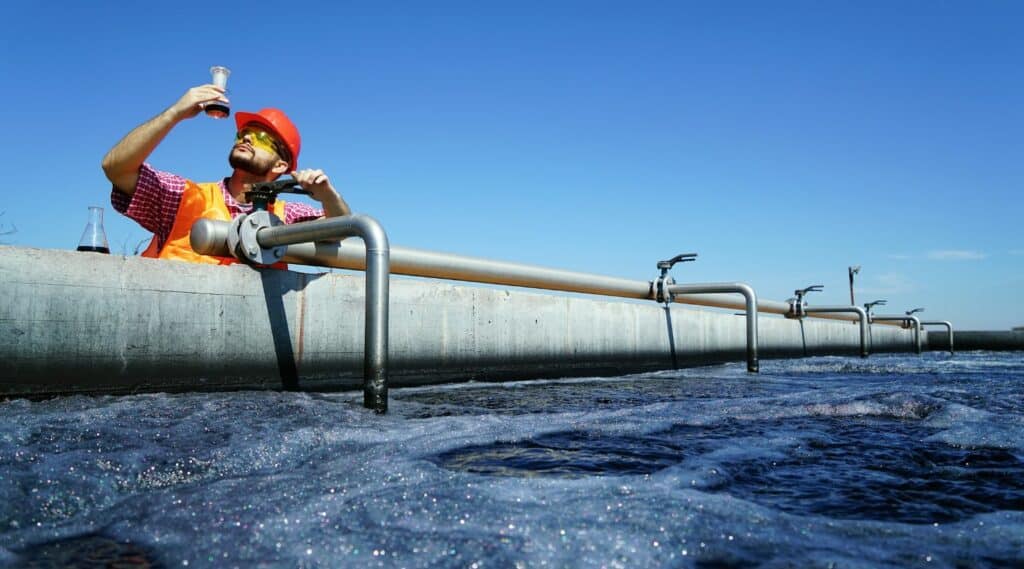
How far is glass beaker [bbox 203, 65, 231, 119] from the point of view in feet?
9.74

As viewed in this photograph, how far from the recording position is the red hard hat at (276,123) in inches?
137

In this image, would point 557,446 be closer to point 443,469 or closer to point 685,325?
point 443,469

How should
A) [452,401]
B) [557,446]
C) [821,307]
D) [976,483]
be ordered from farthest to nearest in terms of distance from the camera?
1. [821,307]
2. [452,401]
3. [557,446]
4. [976,483]

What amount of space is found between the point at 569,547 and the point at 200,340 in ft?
7.80

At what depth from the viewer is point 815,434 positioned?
2.20 metres

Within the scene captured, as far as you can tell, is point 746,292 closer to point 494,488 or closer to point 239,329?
point 239,329

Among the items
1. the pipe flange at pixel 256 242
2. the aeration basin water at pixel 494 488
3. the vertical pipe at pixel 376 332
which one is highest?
the pipe flange at pixel 256 242

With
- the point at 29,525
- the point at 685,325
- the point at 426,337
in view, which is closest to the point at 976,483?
the point at 29,525

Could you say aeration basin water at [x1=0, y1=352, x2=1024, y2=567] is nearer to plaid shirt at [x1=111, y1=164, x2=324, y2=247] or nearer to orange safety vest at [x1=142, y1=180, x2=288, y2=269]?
orange safety vest at [x1=142, y1=180, x2=288, y2=269]

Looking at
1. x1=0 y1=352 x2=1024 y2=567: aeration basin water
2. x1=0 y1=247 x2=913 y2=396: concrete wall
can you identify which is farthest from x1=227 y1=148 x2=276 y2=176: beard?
x1=0 y1=352 x2=1024 y2=567: aeration basin water

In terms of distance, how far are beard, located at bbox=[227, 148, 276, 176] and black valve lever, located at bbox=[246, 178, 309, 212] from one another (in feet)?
0.88

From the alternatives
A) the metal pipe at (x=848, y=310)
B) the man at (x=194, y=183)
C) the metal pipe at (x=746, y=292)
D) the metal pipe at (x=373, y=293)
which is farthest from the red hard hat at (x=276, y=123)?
the metal pipe at (x=848, y=310)

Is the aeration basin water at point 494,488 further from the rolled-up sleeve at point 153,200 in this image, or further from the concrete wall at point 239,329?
the rolled-up sleeve at point 153,200

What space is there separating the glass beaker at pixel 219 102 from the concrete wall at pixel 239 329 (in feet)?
2.25
